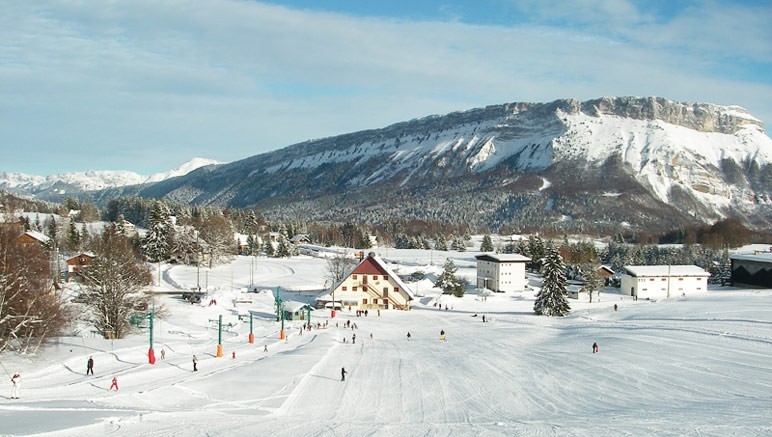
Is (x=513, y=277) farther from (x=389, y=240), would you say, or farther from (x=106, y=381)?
(x=389, y=240)

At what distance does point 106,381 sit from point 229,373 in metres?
5.36

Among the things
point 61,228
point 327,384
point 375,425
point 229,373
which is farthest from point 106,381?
point 61,228

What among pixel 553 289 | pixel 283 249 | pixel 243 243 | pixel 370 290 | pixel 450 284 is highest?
pixel 243 243

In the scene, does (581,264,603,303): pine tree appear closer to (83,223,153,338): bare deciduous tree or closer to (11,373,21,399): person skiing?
(83,223,153,338): bare deciduous tree

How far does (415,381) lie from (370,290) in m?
35.5

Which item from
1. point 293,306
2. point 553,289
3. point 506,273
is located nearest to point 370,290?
point 293,306

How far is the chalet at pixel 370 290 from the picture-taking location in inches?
2539

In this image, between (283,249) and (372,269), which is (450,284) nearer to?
→ (372,269)

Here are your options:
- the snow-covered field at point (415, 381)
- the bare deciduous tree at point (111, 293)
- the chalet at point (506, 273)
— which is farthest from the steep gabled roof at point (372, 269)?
the bare deciduous tree at point (111, 293)

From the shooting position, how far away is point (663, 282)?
75938mm

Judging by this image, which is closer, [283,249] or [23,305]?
[23,305]

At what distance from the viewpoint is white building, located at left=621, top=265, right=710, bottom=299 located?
7556cm

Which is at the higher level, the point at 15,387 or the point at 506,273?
the point at 506,273

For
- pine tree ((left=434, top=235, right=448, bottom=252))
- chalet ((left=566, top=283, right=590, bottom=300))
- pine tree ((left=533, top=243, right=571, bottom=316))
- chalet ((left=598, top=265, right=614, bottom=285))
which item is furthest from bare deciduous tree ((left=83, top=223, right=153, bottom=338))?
pine tree ((left=434, top=235, right=448, bottom=252))
